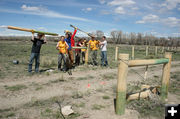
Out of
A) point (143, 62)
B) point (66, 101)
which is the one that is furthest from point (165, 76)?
point (66, 101)

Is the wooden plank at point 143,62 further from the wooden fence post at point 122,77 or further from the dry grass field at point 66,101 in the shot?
the dry grass field at point 66,101

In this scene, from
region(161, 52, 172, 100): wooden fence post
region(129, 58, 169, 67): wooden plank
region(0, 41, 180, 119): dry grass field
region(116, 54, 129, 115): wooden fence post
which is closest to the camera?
region(116, 54, 129, 115): wooden fence post

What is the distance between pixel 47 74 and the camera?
7.10 meters

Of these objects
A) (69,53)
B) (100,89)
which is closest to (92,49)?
(69,53)

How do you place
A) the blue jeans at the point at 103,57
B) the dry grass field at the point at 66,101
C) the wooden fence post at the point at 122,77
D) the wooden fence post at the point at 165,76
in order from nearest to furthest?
1. the wooden fence post at the point at 122,77
2. the dry grass field at the point at 66,101
3. the wooden fence post at the point at 165,76
4. the blue jeans at the point at 103,57

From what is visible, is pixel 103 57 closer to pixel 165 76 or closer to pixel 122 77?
pixel 165 76

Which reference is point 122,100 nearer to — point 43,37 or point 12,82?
point 12,82

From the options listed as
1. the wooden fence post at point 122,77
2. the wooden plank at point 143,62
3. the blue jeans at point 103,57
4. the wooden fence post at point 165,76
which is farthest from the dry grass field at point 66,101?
the blue jeans at point 103,57

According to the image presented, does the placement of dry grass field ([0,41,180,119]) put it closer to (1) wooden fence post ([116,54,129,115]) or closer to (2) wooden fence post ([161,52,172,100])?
(2) wooden fence post ([161,52,172,100])

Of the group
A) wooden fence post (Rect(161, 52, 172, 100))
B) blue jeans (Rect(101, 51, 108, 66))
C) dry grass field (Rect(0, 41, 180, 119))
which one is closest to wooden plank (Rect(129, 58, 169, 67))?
wooden fence post (Rect(161, 52, 172, 100))

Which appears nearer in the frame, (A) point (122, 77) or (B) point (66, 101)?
(A) point (122, 77)

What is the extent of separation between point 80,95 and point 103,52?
557 centimetres

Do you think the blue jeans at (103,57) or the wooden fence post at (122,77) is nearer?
the wooden fence post at (122,77)

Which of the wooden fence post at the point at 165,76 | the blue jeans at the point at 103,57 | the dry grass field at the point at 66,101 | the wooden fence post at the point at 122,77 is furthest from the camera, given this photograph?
the blue jeans at the point at 103,57
